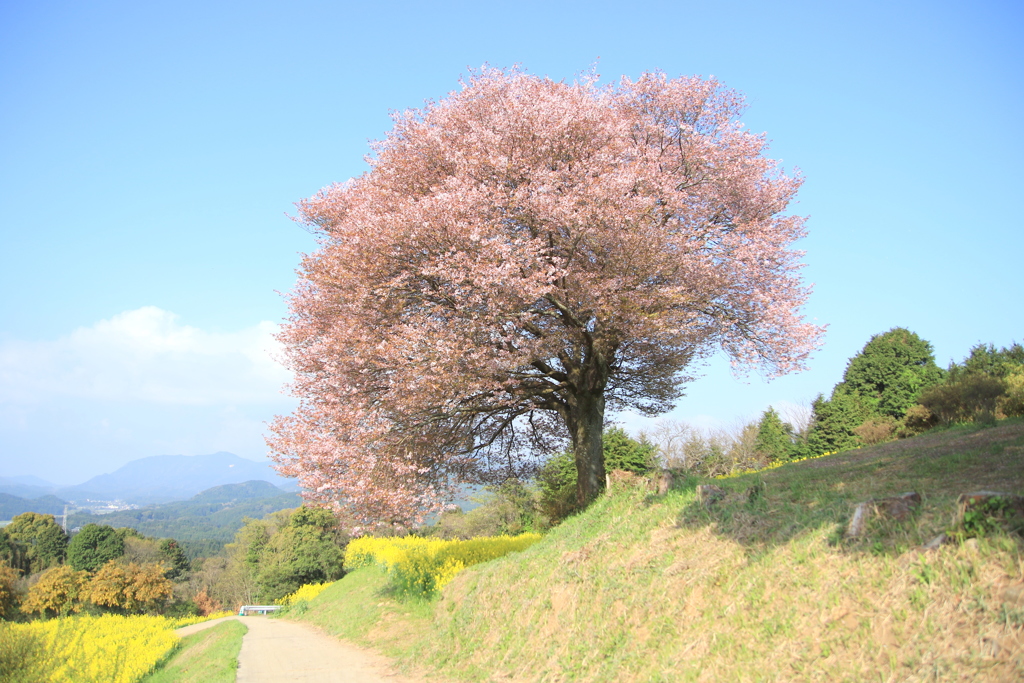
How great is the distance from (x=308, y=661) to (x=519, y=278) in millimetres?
8021

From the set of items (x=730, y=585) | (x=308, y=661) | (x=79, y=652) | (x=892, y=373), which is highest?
(x=892, y=373)

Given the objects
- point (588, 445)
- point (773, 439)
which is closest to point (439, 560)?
point (588, 445)

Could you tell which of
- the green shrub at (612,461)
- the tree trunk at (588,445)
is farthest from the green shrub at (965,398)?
the green shrub at (612,461)

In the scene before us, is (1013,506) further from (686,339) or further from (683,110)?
(683,110)

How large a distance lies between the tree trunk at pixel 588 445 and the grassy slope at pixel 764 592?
2604mm

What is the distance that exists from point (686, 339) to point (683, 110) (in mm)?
5929

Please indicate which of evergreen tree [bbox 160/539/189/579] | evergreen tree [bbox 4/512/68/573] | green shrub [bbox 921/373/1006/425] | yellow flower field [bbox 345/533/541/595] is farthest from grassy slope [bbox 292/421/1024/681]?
evergreen tree [bbox 160/539/189/579]

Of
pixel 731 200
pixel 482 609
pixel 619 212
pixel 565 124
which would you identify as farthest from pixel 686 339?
pixel 482 609

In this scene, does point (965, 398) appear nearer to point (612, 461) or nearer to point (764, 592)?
point (612, 461)

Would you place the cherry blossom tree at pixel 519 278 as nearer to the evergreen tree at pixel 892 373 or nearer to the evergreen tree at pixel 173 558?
the evergreen tree at pixel 892 373

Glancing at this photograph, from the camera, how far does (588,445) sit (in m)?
13.9

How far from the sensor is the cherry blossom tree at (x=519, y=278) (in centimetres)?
1161

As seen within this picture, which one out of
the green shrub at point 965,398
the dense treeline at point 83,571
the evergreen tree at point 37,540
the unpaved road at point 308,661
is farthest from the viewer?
the evergreen tree at point 37,540

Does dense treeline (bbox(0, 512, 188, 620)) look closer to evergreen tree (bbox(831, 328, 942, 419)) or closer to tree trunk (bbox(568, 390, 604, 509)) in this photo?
tree trunk (bbox(568, 390, 604, 509))
